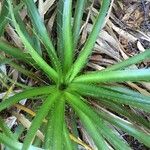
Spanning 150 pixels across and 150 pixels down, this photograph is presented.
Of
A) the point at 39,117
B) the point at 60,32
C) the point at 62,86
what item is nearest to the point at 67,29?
the point at 60,32

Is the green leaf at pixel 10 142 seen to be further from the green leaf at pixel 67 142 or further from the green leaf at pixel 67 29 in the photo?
the green leaf at pixel 67 29

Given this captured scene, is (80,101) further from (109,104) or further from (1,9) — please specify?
(1,9)

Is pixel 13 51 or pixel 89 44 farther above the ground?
pixel 89 44

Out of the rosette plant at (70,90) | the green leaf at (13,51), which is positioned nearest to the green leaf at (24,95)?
the rosette plant at (70,90)

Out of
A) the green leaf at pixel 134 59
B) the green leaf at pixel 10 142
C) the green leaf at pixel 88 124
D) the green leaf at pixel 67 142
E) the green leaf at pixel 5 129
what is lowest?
the green leaf at pixel 10 142

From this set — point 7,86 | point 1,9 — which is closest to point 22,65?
point 7,86

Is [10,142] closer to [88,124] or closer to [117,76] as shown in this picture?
[88,124]
